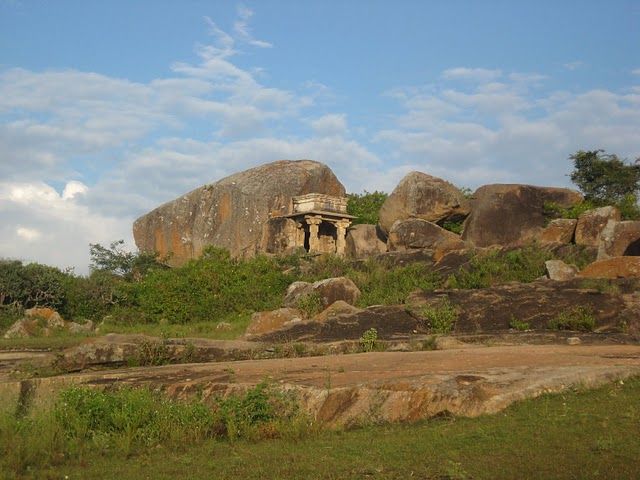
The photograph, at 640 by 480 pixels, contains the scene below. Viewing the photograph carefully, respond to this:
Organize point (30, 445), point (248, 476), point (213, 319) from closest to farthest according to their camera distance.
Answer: point (248, 476) → point (30, 445) → point (213, 319)

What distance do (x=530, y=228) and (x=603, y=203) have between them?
3.48 metres

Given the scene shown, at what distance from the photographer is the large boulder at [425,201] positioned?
31875 millimetres

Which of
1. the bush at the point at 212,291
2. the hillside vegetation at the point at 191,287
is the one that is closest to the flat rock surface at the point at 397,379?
the hillside vegetation at the point at 191,287

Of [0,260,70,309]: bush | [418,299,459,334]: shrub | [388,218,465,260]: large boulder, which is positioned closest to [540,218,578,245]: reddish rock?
[388,218,465,260]: large boulder

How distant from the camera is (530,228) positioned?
29719 mm

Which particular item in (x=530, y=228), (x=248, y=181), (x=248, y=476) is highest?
(x=248, y=181)

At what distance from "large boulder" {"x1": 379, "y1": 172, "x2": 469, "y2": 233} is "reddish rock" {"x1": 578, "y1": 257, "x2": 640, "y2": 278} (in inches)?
445

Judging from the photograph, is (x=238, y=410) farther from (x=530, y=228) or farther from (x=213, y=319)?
(x=530, y=228)

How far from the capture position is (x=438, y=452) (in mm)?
6926

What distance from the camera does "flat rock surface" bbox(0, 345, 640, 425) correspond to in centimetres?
830

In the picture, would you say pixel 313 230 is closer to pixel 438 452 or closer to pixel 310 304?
pixel 310 304

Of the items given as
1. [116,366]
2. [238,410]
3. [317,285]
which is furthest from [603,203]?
[238,410]

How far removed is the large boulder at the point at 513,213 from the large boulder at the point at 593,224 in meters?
2.72

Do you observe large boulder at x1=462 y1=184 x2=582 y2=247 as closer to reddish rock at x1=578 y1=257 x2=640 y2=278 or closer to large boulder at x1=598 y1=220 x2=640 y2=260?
large boulder at x1=598 y1=220 x2=640 y2=260
